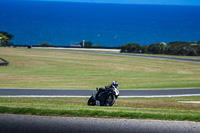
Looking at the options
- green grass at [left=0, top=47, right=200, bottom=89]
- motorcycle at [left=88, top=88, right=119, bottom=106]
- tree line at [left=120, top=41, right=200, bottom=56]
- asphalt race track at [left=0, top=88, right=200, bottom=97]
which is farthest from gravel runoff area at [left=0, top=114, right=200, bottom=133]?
tree line at [left=120, top=41, right=200, bottom=56]

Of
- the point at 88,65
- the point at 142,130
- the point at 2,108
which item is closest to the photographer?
the point at 142,130

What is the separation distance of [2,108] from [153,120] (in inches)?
186

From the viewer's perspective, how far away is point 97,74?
1198 inches

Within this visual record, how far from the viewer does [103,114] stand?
944cm

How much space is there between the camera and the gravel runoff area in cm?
820

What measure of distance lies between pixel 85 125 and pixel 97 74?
2192 cm

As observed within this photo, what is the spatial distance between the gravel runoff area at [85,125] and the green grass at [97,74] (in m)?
13.8

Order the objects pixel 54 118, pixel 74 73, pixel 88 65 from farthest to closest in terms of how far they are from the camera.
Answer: pixel 88 65, pixel 74 73, pixel 54 118

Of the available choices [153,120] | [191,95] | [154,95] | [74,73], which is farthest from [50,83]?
[153,120]

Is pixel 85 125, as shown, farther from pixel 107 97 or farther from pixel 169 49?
pixel 169 49

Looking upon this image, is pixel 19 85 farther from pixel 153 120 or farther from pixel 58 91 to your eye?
pixel 153 120

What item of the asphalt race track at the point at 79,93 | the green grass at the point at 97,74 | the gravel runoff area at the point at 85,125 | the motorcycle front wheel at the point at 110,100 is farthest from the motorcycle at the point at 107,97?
the green grass at the point at 97,74

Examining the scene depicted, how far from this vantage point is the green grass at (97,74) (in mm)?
24469

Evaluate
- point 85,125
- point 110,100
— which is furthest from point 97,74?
point 85,125
